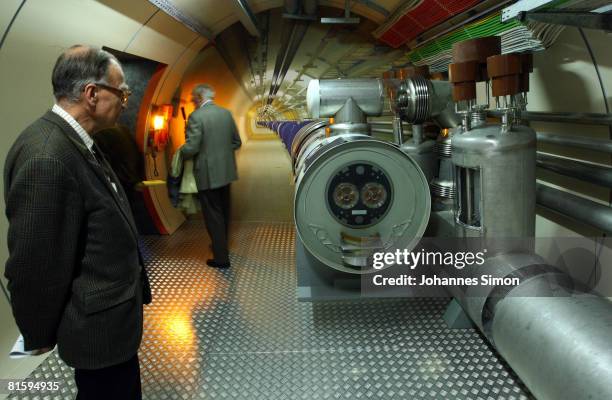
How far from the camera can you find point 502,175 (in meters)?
1.64

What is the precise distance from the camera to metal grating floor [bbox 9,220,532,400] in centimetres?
183

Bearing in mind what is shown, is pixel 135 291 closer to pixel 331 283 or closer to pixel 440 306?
pixel 331 283

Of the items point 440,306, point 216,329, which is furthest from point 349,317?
point 216,329

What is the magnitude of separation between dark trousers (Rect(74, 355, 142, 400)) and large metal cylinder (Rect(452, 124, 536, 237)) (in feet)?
4.52

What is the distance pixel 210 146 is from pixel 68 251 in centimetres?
241

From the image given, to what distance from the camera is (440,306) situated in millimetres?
2467

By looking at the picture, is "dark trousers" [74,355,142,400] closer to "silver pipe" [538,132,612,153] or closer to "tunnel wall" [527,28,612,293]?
"silver pipe" [538,132,612,153]

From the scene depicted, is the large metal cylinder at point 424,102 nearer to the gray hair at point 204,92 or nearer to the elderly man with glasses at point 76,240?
the elderly man with glasses at point 76,240

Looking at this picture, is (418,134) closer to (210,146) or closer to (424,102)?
(424,102)

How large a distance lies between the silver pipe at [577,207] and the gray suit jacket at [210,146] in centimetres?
230

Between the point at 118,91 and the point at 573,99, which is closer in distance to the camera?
the point at 118,91

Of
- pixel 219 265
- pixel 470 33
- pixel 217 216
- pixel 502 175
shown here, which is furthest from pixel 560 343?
pixel 217 216

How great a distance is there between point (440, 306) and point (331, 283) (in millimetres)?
652
